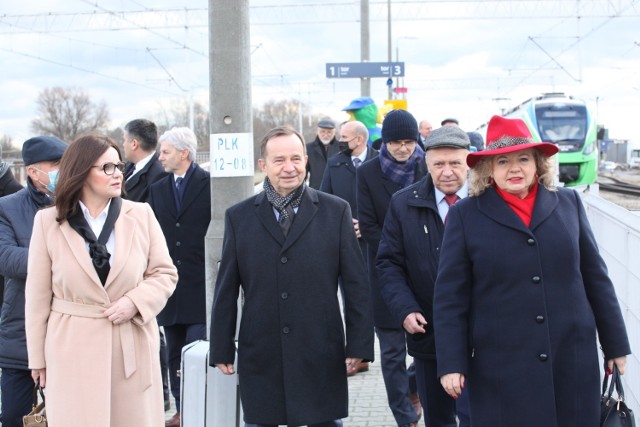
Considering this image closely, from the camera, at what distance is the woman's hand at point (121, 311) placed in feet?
13.9

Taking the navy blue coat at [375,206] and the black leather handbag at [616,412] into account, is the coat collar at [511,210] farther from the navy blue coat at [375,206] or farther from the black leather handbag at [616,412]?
the navy blue coat at [375,206]

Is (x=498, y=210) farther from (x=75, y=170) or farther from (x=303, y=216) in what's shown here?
→ (x=75, y=170)

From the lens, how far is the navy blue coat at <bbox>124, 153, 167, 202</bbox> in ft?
23.6

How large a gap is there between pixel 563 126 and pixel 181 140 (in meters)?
24.6

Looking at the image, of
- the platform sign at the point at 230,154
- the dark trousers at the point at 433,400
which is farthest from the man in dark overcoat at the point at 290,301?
the platform sign at the point at 230,154

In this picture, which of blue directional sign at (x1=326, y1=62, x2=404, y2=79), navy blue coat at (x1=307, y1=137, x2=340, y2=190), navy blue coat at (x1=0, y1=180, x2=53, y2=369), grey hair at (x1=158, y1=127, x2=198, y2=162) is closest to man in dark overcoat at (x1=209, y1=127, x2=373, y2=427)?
navy blue coat at (x1=0, y1=180, x2=53, y2=369)

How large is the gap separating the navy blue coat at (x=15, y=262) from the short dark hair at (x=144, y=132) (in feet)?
6.53

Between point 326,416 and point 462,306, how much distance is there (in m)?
1.01

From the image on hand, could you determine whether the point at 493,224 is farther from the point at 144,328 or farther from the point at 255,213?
the point at 144,328

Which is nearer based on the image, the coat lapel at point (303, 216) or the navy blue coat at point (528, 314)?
the navy blue coat at point (528, 314)

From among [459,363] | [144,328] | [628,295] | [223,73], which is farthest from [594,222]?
[144,328]

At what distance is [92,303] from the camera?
4273 mm

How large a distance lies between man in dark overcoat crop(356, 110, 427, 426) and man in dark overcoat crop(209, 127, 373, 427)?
142 cm

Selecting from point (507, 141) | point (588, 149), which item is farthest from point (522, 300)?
point (588, 149)
